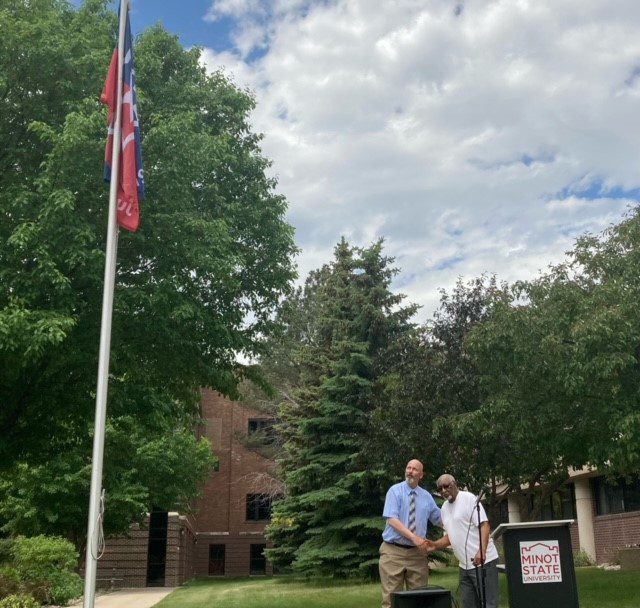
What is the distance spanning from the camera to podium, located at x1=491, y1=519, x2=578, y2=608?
814 centimetres

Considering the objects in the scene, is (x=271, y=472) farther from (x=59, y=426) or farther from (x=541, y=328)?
(x=541, y=328)

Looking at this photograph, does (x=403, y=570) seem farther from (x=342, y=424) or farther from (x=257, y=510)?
(x=257, y=510)

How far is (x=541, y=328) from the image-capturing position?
48.6ft

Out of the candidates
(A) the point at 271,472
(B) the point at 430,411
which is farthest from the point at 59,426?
(A) the point at 271,472

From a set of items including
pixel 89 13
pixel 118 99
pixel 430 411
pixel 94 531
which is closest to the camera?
pixel 94 531

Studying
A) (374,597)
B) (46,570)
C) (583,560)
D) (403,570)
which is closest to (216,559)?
(583,560)

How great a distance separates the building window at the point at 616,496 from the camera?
29.8 m

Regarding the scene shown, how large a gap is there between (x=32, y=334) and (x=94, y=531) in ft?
15.7

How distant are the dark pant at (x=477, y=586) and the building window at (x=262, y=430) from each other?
42088 millimetres

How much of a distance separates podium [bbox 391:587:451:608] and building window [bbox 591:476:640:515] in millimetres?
23442

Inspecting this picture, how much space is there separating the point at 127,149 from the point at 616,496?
27.1 meters

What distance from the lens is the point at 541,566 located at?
8.22m

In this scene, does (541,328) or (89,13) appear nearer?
(541,328)

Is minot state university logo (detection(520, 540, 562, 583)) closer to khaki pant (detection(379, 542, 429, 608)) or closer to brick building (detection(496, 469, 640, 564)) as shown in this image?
khaki pant (detection(379, 542, 429, 608))
